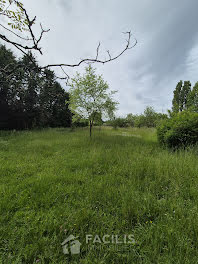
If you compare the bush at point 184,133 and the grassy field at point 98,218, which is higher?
the bush at point 184,133

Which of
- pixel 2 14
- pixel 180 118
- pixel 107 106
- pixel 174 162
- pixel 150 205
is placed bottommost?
pixel 150 205

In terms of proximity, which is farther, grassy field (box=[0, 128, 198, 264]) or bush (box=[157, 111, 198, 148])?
bush (box=[157, 111, 198, 148])

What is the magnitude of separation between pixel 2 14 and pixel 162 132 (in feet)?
21.9

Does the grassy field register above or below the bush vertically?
below

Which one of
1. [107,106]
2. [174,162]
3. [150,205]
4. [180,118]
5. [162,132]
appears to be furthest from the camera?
[107,106]

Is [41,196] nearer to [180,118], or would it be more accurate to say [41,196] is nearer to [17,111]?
[180,118]

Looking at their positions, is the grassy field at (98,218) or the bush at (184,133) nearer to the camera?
the grassy field at (98,218)

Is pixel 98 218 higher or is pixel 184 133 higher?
pixel 184 133

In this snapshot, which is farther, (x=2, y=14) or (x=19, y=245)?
(x=19, y=245)

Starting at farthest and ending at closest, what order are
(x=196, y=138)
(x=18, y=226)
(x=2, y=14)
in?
(x=196, y=138), (x=18, y=226), (x=2, y=14)

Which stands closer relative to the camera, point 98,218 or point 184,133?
point 98,218

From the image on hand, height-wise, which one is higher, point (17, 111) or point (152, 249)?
point (17, 111)

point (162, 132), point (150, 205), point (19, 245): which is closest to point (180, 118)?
point (162, 132)

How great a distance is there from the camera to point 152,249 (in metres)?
1.17
